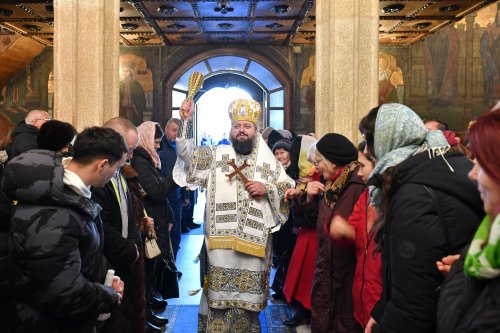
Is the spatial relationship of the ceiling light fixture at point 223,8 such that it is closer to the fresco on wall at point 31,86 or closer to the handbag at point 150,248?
the fresco on wall at point 31,86

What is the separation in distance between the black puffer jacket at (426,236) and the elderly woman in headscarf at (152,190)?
2.82 meters

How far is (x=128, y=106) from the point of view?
1530 centimetres

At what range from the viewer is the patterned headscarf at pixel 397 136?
1.97 m

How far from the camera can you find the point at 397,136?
2020 mm

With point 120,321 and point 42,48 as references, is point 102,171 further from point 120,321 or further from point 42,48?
point 42,48

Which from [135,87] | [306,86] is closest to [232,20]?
[306,86]

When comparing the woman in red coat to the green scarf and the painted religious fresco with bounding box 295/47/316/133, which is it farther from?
the painted religious fresco with bounding box 295/47/316/133

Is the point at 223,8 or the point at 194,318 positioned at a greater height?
the point at 223,8

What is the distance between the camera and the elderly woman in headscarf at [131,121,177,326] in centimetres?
441

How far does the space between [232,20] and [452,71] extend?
5.73 m

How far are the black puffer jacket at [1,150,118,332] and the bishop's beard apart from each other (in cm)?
202

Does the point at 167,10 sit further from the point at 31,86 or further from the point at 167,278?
A: the point at 167,278

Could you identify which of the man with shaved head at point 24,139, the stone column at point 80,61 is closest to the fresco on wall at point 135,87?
the stone column at point 80,61

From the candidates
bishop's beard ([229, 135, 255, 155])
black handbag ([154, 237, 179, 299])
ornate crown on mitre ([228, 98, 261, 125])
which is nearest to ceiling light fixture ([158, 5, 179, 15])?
black handbag ([154, 237, 179, 299])
